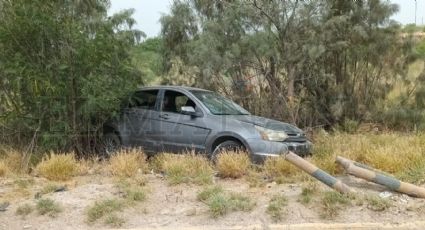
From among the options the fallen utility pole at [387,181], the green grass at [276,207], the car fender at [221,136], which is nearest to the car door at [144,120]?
the car fender at [221,136]

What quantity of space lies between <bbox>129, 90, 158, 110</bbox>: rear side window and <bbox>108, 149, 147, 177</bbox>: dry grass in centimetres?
231

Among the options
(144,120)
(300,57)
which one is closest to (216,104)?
(144,120)

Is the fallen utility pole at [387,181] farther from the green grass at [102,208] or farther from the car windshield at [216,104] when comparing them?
the car windshield at [216,104]

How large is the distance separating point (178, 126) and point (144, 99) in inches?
A: 53.9

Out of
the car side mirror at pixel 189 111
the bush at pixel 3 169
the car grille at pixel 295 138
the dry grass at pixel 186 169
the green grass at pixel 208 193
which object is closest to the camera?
the green grass at pixel 208 193

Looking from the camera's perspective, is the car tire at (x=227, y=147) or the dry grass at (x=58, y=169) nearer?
the dry grass at (x=58, y=169)

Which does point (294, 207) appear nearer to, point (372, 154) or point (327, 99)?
point (372, 154)

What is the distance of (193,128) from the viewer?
1041 centimetres

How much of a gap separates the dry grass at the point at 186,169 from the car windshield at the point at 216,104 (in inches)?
70.0

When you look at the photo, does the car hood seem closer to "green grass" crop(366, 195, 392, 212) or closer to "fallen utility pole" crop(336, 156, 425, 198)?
"fallen utility pole" crop(336, 156, 425, 198)

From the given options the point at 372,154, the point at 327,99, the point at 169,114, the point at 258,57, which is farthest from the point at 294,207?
the point at 327,99

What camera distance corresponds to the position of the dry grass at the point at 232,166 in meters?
8.38

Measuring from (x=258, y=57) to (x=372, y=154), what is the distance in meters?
5.61

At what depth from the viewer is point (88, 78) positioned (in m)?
10.6
